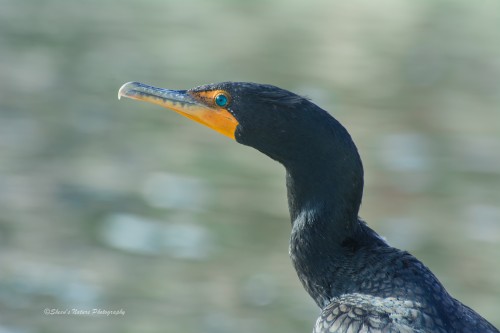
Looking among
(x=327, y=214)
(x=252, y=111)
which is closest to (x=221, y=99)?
(x=252, y=111)

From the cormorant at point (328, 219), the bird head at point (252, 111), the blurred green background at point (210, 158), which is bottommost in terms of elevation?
the cormorant at point (328, 219)

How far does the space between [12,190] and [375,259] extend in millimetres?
4495

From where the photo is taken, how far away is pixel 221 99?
4.87 m

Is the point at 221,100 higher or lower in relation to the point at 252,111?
higher

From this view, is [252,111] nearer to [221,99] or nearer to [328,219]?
[221,99]

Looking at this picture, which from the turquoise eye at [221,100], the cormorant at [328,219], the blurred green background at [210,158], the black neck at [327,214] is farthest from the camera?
the blurred green background at [210,158]

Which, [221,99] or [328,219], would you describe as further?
[221,99]

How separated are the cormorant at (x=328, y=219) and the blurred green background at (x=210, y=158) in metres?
2.30

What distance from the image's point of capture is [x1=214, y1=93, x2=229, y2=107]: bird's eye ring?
4.84 m

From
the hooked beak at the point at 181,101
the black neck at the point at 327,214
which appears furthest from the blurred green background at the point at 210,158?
the black neck at the point at 327,214

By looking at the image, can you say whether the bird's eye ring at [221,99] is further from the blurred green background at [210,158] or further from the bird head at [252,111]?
the blurred green background at [210,158]

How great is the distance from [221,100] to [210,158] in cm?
447

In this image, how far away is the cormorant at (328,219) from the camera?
4.34 metres

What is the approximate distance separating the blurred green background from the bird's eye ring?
7.56 feet
